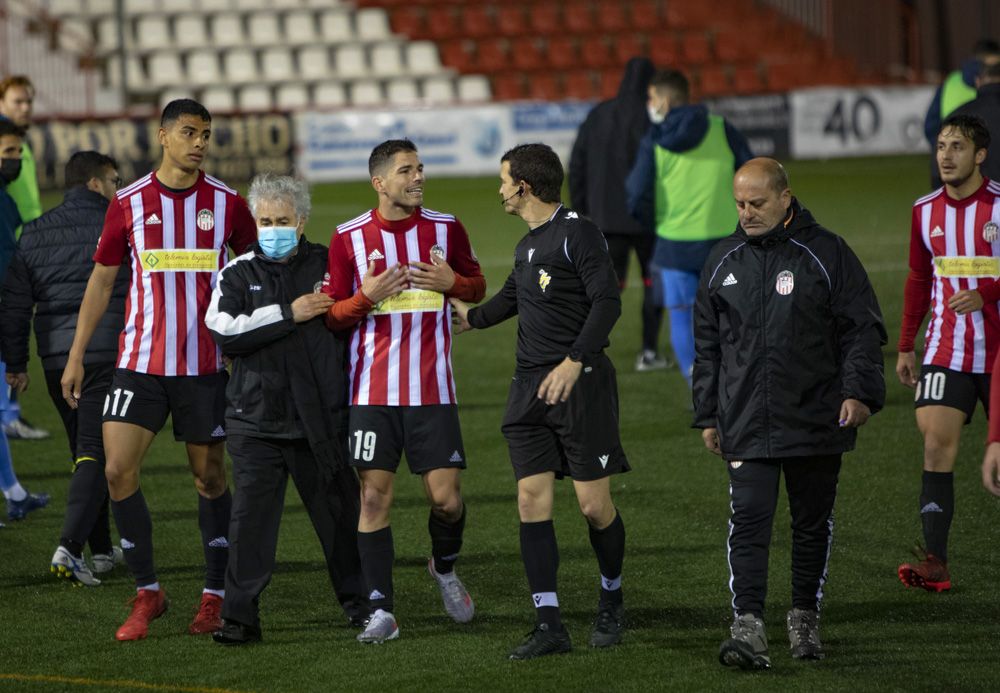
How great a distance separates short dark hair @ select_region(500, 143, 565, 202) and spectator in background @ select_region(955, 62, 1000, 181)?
3.16 meters

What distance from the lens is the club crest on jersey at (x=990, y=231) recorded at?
6.27m

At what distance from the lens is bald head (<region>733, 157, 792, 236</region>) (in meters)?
5.21

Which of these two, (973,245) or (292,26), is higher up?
(292,26)

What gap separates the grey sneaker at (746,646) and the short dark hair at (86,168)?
11.1 feet

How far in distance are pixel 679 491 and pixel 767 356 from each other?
2.81 meters

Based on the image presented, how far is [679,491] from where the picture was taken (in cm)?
797

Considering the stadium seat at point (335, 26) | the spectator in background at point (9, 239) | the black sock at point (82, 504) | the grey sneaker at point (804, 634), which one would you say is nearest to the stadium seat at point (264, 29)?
the stadium seat at point (335, 26)

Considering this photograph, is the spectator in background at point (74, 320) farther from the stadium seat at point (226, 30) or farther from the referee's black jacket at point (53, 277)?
the stadium seat at point (226, 30)

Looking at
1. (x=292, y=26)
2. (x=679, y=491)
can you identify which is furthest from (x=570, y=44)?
(x=679, y=491)

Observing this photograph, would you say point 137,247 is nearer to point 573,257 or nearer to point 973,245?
point 573,257

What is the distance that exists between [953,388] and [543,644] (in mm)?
2023

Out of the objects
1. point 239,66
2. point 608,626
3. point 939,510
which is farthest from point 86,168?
point 239,66

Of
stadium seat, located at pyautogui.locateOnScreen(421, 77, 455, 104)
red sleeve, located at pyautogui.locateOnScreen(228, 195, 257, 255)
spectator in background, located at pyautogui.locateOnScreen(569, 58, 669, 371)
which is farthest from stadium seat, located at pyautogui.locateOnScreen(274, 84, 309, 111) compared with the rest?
red sleeve, located at pyautogui.locateOnScreen(228, 195, 257, 255)

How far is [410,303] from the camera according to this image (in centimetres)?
573
